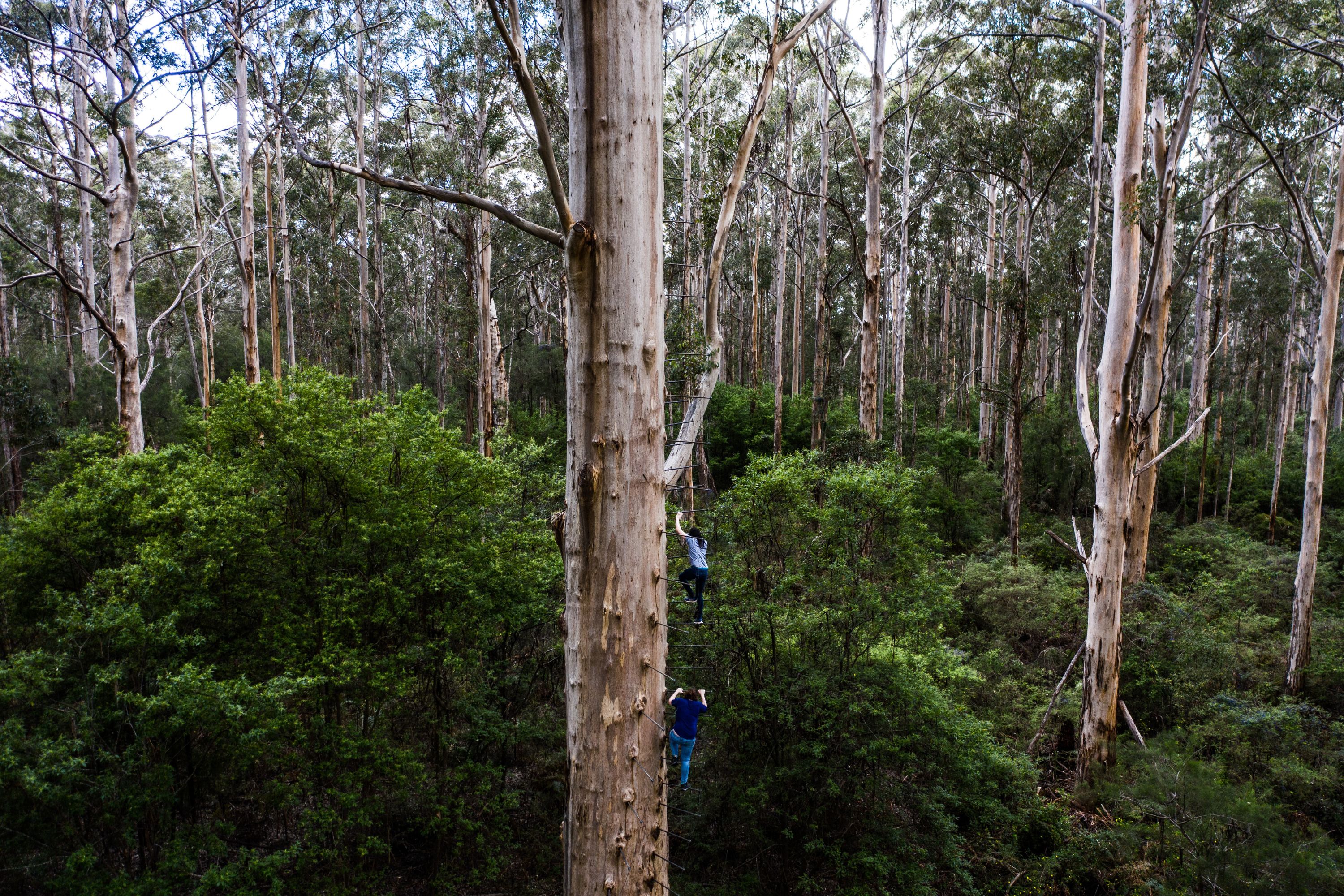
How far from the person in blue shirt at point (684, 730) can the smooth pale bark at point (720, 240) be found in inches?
53.1

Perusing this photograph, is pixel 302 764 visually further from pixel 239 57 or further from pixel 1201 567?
pixel 1201 567

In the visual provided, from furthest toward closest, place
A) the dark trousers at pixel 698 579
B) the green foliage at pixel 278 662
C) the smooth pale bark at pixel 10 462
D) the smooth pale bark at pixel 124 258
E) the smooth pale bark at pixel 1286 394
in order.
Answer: the smooth pale bark at pixel 1286 394, the smooth pale bark at pixel 10 462, the smooth pale bark at pixel 124 258, the green foliage at pixel 278 662, the dark trousers at pixel 698 579

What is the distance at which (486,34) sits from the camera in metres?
14.5

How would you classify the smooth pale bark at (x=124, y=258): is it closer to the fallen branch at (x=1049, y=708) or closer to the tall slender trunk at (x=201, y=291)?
the tall slender trunk at (x=201, y=291)

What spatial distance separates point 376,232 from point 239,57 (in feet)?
23.3

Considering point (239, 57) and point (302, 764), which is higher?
point (239, 57)

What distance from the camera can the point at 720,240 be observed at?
20.5ft

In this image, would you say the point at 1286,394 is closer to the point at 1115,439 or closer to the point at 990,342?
the point at 990,342

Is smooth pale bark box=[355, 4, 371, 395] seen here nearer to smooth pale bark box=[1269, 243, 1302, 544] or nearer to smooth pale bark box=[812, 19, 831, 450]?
smooth pale bark box=[812, 19, 831, 450]

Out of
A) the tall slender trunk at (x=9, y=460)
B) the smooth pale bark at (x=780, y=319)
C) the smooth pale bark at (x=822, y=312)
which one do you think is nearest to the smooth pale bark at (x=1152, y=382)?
the smooth pale bark at (x=822, y=312)

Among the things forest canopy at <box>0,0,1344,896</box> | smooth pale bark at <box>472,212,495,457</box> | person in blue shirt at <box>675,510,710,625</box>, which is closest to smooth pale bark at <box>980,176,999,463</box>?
forest canopy at <box>0,0,1344,896</box>

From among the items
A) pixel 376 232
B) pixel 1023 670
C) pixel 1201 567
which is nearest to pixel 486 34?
pixel 376 232

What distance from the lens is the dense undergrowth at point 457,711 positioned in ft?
17.2

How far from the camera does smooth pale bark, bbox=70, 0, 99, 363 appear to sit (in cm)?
953
